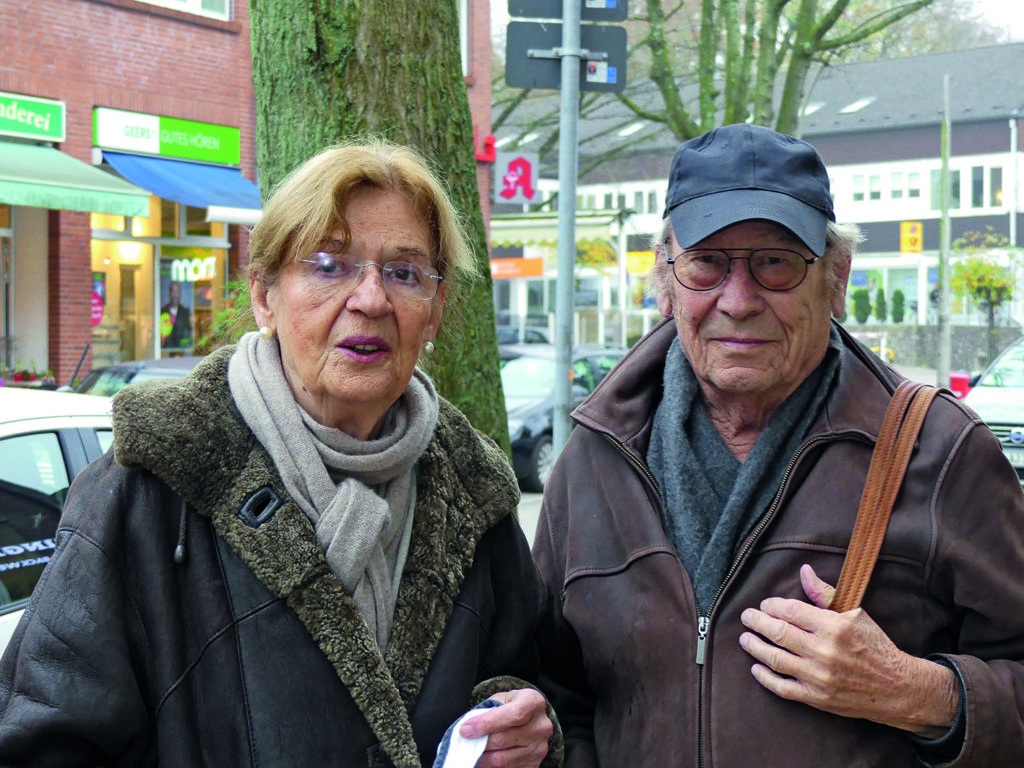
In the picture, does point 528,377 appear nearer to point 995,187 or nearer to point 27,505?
point 27,505

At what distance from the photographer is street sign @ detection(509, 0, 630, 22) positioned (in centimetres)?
573

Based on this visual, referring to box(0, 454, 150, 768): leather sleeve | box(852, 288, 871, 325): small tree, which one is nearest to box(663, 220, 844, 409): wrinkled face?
box(0, 454, 150, 768): leather sleeve

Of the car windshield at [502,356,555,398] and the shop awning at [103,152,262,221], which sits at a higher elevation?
the shop awning at [103,152,262,221]

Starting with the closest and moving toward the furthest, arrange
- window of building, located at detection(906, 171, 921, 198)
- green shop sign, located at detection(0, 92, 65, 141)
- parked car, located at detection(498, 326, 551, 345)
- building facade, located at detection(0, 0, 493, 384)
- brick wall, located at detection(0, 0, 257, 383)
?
green shop sign, located at detection(0, 92, 65, 141) < building facade, located at detection(0, 0, 493, 384) < brick wall, located at detection(0, 0, 257, 383) < parked car, located at detection(498, 326, 551, 345) < window of building, located at detection(906, 171, 921, 198)

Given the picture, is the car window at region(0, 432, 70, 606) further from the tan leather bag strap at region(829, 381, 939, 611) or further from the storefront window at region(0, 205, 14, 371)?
the storefront window at region(0, 205, 14, 371)

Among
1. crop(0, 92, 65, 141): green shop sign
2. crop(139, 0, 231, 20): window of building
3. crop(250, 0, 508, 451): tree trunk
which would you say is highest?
crop(139, 0, 231, 20): window of building

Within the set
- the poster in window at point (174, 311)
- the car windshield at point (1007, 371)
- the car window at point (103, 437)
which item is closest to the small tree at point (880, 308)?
the poster in window at point (174, 311)

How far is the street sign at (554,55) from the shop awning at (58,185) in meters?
8.33

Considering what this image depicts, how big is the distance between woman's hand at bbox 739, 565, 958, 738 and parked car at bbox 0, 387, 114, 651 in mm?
2644

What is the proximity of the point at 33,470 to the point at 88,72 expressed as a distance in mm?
12160

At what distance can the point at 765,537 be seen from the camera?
2119 millimetres

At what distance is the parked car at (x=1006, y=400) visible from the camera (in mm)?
9258

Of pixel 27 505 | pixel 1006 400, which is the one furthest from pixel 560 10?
pixel 1006 400

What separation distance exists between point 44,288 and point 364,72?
41.3ft
